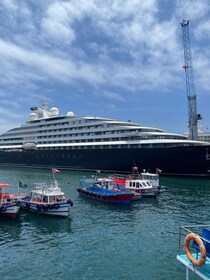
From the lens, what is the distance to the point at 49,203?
86.9 feet

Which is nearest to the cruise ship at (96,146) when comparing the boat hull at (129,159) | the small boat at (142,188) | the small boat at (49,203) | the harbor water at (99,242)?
the boat hull at (129,159)

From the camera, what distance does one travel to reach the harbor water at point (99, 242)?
568 inches

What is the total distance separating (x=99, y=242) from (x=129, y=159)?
46383mm

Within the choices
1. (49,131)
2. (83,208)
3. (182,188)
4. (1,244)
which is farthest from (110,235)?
(49,131)

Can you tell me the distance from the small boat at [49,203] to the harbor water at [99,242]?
0.74 meters

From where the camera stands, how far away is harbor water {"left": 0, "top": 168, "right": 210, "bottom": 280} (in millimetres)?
14430

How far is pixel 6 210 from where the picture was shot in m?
25.2

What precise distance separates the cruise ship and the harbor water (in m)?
26.9

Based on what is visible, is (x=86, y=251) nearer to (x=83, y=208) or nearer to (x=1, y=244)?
(x=1, y=244)

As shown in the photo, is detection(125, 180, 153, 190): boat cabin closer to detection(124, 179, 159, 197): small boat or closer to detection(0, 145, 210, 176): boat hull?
detection(124, 179, 159, 197): small boat

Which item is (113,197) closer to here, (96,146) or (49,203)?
(49,203)

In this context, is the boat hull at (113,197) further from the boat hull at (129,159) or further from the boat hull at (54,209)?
the boat hull at (129,159)

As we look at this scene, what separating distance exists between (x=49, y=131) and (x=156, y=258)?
3169 inches

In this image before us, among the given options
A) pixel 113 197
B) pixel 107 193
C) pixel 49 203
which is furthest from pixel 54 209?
pixel 107 193
